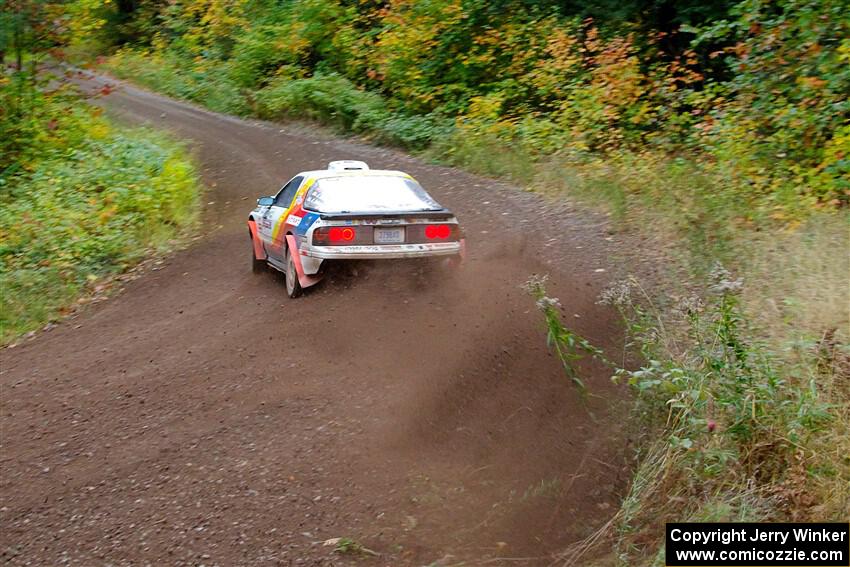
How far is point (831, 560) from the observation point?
4801 millimetres

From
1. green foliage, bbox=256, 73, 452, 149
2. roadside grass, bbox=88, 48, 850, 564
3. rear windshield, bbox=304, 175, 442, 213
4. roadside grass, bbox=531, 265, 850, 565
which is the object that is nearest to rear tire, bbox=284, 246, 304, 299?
rear windshield, bbox=304, 175, 442, 213

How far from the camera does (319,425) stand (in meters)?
7.73

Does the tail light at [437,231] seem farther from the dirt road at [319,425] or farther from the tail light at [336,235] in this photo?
the tail light at [336,235]

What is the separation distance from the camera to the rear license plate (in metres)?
9.97

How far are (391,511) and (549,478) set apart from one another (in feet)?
3.94

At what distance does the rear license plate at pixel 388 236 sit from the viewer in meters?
9.97

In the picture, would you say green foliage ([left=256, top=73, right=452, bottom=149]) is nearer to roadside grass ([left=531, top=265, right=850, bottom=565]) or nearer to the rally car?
the rally car

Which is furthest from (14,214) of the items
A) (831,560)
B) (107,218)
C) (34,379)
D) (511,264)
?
(831,560)

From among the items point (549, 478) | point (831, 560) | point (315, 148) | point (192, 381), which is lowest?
point (315, 148)

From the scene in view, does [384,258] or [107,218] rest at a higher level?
[384,258]

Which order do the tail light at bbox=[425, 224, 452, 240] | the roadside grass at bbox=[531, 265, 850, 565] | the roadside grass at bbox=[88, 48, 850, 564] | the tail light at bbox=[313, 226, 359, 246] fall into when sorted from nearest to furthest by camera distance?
the roadside grass at bbox=[531, 265, 850, 565] < the roadside grass at bbox=[88, 48, 850, 564] < the tail light at bbox=[313, 226, 359, 246] < the tail light at bbox=[425, 224, 452, 240]

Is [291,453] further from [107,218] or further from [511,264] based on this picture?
[107,218]

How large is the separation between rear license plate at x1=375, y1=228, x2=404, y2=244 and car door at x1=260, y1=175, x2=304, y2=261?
1.59 m

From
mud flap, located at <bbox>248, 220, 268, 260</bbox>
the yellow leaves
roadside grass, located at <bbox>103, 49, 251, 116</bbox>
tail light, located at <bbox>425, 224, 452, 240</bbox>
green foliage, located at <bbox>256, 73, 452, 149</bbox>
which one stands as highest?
the yellow leaves
